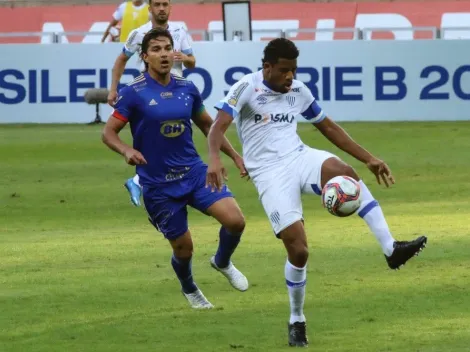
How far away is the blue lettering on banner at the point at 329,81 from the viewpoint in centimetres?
2741

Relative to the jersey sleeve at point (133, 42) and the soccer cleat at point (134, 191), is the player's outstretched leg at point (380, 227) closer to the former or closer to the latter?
the soccer cleat at point (134, 191)

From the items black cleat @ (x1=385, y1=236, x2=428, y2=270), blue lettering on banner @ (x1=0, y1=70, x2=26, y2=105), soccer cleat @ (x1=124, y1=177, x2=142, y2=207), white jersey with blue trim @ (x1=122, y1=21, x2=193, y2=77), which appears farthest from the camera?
blue lettering on banner @ (x1=0, y1=70, x2=26, y2=105)

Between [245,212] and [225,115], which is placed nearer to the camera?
[225,115]

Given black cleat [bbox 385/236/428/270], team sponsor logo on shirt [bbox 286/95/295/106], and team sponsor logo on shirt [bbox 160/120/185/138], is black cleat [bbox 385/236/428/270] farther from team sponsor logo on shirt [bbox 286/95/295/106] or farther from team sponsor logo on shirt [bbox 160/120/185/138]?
team sponsor logo on shirt [bbox 160/120/185/138]

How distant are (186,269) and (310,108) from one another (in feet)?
5.53

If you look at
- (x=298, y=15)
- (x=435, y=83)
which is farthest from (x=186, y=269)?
(x=298, y=15)

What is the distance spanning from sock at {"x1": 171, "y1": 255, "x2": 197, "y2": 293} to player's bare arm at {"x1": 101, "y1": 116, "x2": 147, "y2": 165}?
0.99 metres

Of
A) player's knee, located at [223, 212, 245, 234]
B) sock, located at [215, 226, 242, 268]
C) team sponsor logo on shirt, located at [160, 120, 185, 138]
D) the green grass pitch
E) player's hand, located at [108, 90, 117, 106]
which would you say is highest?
team sponsor logo on shirt, located at [160, 120, 185, 138]

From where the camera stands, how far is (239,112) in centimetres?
1040

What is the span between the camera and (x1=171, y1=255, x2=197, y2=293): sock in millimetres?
11278

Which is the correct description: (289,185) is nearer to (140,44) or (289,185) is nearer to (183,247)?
(183,247)

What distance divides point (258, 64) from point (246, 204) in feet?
31.6

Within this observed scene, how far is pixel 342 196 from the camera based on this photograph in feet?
31.4

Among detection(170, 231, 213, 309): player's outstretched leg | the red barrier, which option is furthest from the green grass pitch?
the red barrier
